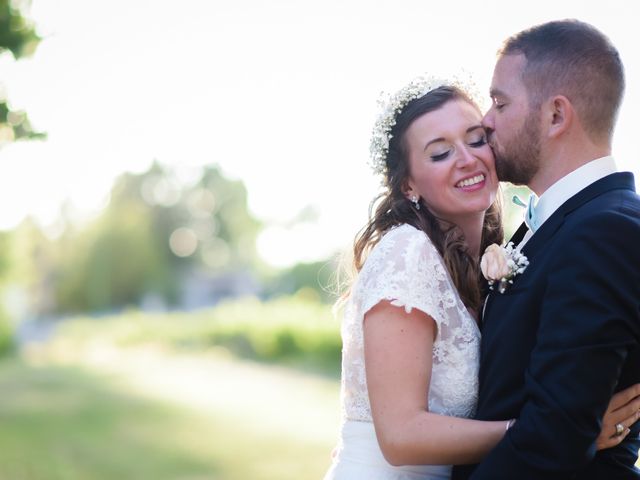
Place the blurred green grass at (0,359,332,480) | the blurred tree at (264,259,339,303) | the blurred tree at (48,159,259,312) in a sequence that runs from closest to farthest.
Answer: the blurred green grass at (0,359,332,480)
the blurred tree at (264,259,339,303)
the blurred tree at (48,159,259,312)

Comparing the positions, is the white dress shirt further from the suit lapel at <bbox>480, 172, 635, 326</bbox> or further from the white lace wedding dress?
the white lace wedding dress

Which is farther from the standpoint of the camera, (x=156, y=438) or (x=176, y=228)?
(x=176, y=228)

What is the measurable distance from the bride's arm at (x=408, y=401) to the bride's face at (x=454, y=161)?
67 cm

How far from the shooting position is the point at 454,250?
11.2ft

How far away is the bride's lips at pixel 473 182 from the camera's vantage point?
3.43 meters

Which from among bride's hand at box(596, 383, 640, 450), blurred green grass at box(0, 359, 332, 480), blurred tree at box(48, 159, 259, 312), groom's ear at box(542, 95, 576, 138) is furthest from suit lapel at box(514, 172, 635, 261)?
blurred tree at box(48, 159, 259, 312)

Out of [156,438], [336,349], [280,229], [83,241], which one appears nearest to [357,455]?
[156,438]

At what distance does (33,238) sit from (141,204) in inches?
401

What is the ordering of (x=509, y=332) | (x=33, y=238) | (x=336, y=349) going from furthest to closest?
(x=33, y=238) → (x=336, y=349) → (x=509, y=332)

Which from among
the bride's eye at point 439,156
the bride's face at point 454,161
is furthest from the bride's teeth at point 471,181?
the bride's eye at point 439,156

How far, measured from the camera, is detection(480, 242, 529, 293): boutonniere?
2.86m

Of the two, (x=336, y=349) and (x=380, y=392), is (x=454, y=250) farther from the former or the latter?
(x=336, y=349)

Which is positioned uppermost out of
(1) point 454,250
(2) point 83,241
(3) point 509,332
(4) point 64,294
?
(1) point 454,250

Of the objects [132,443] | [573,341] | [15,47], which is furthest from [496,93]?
[132,443]
